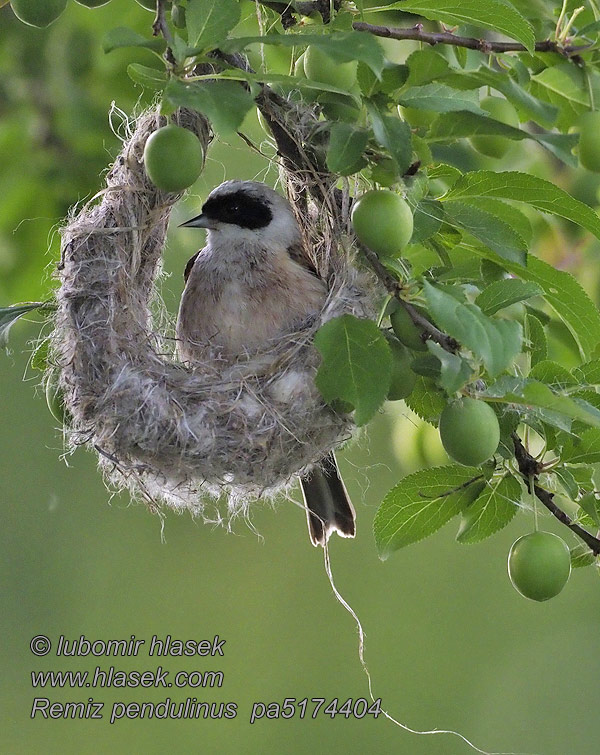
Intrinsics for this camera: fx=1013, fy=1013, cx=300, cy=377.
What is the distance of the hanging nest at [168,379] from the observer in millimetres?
2229

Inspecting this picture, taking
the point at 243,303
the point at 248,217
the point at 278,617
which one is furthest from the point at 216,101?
the point at 278,617

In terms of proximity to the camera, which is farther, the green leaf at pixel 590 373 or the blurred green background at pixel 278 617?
the blurred green background at pixel 278 617

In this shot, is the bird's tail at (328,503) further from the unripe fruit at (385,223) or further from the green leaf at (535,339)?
the unripe fruit at (385,223)

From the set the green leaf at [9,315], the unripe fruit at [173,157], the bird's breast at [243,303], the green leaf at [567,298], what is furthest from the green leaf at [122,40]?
the bird's breast at [243,303]

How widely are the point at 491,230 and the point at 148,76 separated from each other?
2.24 ft

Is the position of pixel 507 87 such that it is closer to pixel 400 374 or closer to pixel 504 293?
pixel 504 293

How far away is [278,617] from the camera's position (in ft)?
20.9

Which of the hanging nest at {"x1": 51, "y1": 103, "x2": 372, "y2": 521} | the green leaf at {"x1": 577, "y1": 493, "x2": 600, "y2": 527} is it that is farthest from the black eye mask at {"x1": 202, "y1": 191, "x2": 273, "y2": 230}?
the green leaf at {"x1": 577, "y1": 493, "x2": 600, "y2": 527}

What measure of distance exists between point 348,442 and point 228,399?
296mm

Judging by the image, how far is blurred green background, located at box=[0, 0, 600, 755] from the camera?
6.04 meters

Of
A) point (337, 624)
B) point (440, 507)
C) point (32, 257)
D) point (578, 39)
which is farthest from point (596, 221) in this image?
point (337, 624)

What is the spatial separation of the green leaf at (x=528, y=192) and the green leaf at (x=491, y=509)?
51cm

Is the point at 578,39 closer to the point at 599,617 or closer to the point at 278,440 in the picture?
the point at 278,440

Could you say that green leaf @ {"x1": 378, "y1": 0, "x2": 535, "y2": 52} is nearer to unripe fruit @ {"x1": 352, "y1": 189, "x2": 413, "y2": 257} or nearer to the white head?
unripe fruit @ {"x1": 352, "y1": 189, "x2": 413, "y2": 257}
